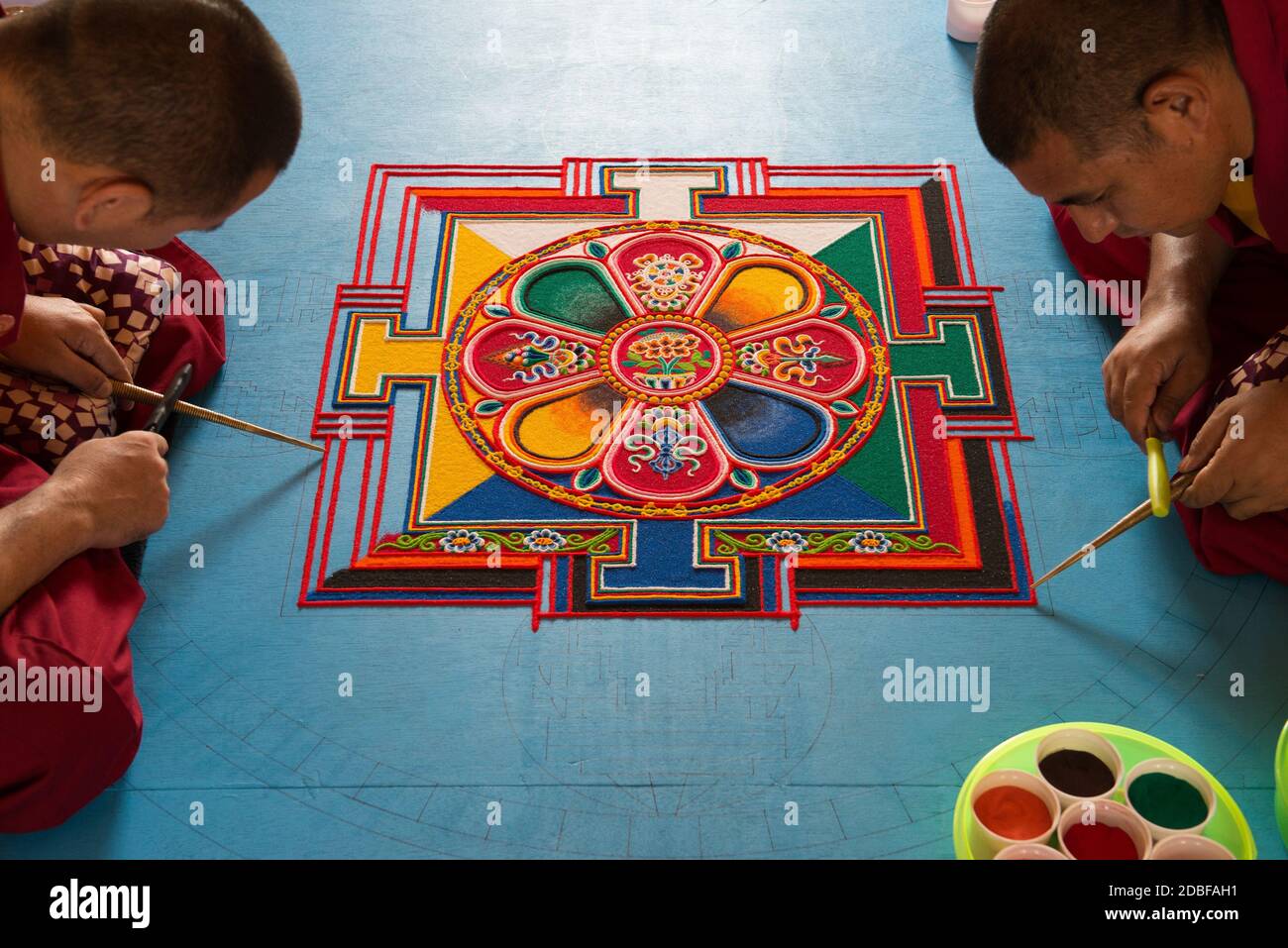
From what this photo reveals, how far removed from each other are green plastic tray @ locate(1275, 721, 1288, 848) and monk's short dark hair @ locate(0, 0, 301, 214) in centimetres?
178

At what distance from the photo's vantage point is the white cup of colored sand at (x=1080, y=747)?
1.86 m

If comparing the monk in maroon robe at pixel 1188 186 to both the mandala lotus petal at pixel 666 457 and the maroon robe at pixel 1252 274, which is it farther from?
the mandala lotus petal at pixel 666 457

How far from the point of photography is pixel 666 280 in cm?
291

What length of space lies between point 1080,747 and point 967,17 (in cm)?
243

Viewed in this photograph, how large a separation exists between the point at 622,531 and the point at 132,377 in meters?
1.05

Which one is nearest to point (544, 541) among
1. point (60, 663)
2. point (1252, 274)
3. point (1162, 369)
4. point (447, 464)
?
point (447, 464)

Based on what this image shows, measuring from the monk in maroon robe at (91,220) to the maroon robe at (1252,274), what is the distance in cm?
141

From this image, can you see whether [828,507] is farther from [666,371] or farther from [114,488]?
[114,488]

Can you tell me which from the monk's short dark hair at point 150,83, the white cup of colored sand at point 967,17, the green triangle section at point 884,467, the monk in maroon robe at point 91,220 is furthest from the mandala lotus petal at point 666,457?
Answer: the white cup of colored sand at point 967,17

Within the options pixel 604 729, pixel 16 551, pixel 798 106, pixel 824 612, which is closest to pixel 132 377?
pixel 16 551

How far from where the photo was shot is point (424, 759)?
2072mm

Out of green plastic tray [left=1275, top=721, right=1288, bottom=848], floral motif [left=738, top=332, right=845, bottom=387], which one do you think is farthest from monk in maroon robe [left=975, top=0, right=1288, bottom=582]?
floral motif [left=738, top=332, right=845, bottom=387]

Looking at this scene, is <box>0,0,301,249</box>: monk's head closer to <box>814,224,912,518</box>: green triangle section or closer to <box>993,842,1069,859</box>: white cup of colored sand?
<box>814,224,912,518</box>: green triangle section

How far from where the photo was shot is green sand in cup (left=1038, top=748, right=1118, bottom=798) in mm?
1854
